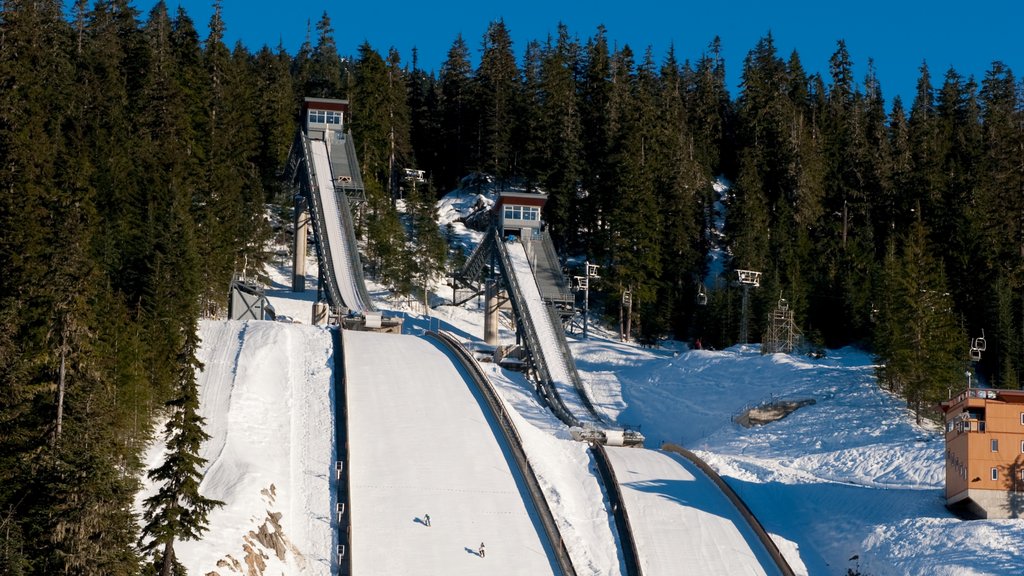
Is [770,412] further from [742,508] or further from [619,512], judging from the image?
[619,512]

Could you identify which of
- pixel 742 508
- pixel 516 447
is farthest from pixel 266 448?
pixel 742 508

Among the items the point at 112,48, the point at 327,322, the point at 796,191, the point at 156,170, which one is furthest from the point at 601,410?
the point at 112,48

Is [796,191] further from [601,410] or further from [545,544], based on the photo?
[545,544]

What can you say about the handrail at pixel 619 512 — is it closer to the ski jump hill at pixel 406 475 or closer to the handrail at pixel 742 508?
the ski jump hill at pixel 406 475

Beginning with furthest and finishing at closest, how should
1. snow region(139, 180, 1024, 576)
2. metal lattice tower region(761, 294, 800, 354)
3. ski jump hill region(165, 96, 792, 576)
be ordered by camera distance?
metal lattice tower region(761, 294, 800, 354), snow region(139, 180, 1024, 576), ski jump hill region(165, 96, 792, 576)

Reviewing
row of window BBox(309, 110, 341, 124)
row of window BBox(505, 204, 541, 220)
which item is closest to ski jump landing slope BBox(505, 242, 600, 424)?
row of window BBox(505, 204, 541, 220)

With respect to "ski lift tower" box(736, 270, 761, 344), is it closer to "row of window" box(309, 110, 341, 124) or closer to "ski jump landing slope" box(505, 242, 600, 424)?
"ski jump landing slope" box(505, 242, 600, 424)
